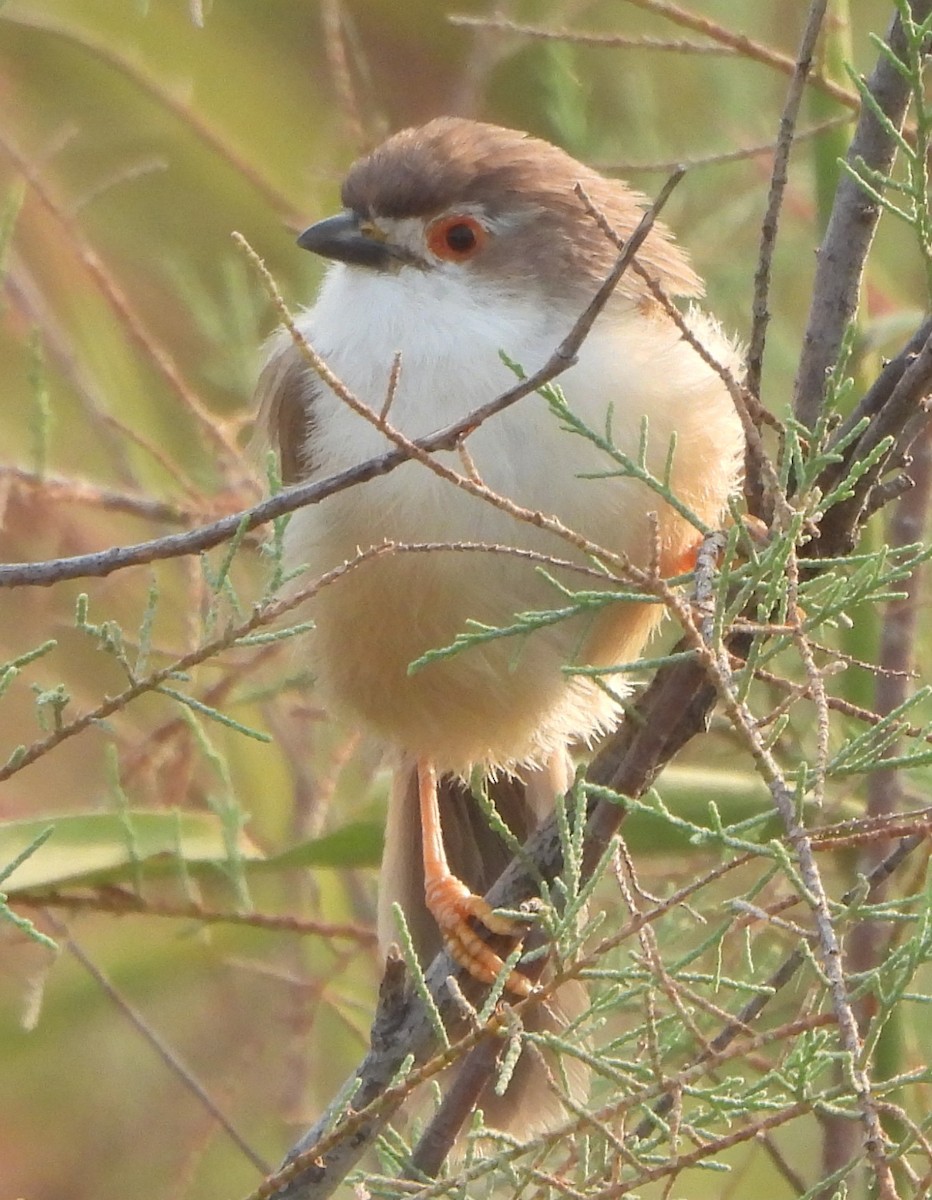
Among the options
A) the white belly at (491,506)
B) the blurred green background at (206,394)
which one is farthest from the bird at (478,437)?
the blurred green background at (206,394)

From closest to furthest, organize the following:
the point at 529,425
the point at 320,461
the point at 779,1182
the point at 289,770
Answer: the point at 529,425 → the point at 320,461 → the point at 779,1182 → the point at 289,770

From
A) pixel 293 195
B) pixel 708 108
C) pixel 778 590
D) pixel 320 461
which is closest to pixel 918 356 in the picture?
pixel 778 590

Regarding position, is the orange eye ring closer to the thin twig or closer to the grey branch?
the grey branch

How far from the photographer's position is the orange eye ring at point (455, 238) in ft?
11.6

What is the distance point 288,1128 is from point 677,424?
2673 mm

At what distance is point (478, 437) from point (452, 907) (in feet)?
3.54

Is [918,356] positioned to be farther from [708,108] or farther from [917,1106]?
[708,108]

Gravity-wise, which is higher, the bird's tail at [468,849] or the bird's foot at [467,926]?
the bird's foot at [467,926]

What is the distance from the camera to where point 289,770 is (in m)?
5.24

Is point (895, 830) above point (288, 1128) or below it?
above

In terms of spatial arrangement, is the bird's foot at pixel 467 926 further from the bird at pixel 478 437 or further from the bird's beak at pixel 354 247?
the bird's beak at pixel 354 247

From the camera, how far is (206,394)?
6.86 m

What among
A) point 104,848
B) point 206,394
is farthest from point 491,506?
point 206,394

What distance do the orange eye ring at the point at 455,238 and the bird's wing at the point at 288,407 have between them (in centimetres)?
34
